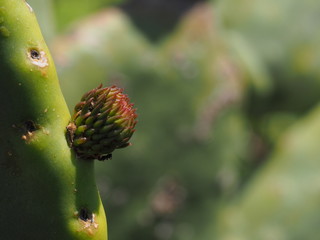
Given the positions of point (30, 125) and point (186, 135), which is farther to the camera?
point (186, 135)

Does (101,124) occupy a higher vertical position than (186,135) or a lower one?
lower

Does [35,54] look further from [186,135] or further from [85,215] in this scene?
[186,135]

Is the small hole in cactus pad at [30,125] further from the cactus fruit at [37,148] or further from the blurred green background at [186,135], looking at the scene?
the blurred green background at [186,135]

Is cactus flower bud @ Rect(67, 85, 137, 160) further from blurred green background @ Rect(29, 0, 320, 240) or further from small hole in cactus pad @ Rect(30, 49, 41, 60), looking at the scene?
blurred green background @ Rect(29, 0, 320, 240)

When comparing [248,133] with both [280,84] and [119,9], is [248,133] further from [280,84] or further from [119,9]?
[119,9]

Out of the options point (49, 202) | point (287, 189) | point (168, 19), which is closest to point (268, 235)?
point (287, 189)

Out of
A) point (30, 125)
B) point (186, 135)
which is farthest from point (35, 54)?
point (186, 135)

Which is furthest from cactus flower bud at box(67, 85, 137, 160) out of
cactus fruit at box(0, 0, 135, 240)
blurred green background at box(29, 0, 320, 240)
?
blurred green background at box(29, 0, 320, 240)
